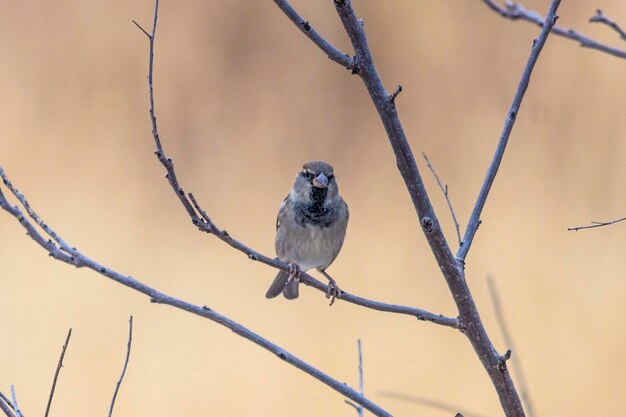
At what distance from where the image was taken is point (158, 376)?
12.6ft

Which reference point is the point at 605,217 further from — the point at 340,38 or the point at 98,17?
the point at 98,17

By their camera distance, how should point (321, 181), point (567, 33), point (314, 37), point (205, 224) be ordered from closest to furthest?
point (567, 33) < point (314, 37) < point (205, 224) < point (321, 181)

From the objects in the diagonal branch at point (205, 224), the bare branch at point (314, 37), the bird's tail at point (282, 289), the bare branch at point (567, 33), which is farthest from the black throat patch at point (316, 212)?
the bare branch at point (567, 33)

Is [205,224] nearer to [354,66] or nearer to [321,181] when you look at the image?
[354,66]

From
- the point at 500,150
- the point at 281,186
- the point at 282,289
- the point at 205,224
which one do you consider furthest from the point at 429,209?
the point at 281,186

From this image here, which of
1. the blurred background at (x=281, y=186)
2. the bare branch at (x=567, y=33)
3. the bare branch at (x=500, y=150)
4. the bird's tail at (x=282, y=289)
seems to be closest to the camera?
the bare branch at (x=567, y=33)

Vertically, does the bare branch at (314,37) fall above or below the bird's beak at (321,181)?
below

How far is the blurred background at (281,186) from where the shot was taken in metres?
3.83

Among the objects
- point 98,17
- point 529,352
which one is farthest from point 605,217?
point 98,17

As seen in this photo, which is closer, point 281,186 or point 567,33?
point 567,33

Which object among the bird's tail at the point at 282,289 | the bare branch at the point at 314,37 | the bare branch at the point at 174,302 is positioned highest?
the bird's tail at the point at 282,289

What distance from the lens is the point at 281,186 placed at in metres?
4.04

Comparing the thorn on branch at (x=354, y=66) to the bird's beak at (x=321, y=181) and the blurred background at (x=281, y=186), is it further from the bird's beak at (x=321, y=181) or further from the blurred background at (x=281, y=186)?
the blurred background at (x=281, y=186)

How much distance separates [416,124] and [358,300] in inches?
102
